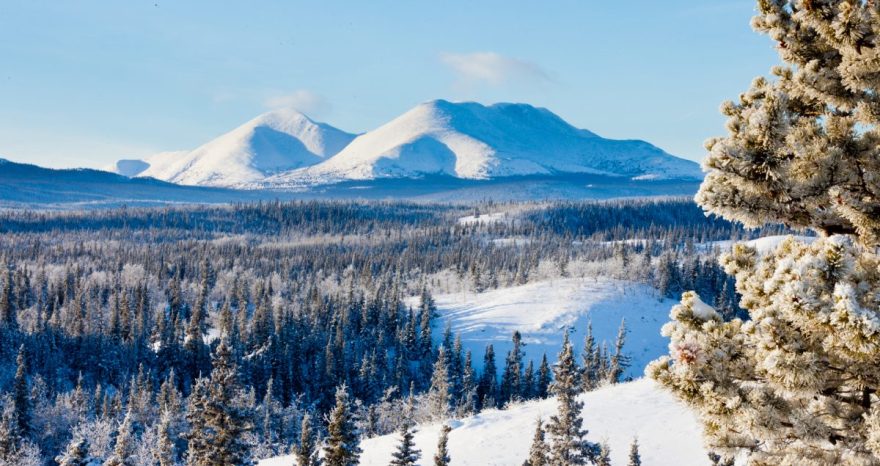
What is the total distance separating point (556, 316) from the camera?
153 meters

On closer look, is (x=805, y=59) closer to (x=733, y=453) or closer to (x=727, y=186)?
(x=727, y=186)

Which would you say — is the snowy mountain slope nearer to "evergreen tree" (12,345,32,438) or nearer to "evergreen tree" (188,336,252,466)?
"evergreen tree" (188,336,252,466)

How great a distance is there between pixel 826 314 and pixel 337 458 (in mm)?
29481

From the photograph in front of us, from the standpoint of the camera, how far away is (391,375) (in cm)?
11944

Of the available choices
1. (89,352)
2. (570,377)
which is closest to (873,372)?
(570,377)

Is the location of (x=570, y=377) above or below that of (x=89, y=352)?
above

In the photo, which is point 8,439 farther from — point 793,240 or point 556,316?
point 556,316

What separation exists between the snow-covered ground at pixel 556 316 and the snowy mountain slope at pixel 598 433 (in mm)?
75562

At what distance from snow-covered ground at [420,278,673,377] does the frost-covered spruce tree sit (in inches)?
4893

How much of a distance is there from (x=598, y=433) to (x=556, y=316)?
105 meters

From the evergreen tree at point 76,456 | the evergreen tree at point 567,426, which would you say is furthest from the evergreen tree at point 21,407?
the evergreen tree at point 567,426

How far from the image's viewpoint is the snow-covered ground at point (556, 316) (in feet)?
460

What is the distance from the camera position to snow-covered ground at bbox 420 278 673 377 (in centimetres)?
14025

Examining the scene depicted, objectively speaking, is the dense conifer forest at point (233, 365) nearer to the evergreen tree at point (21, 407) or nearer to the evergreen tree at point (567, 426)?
the evergreen tree at point (21, 407)
